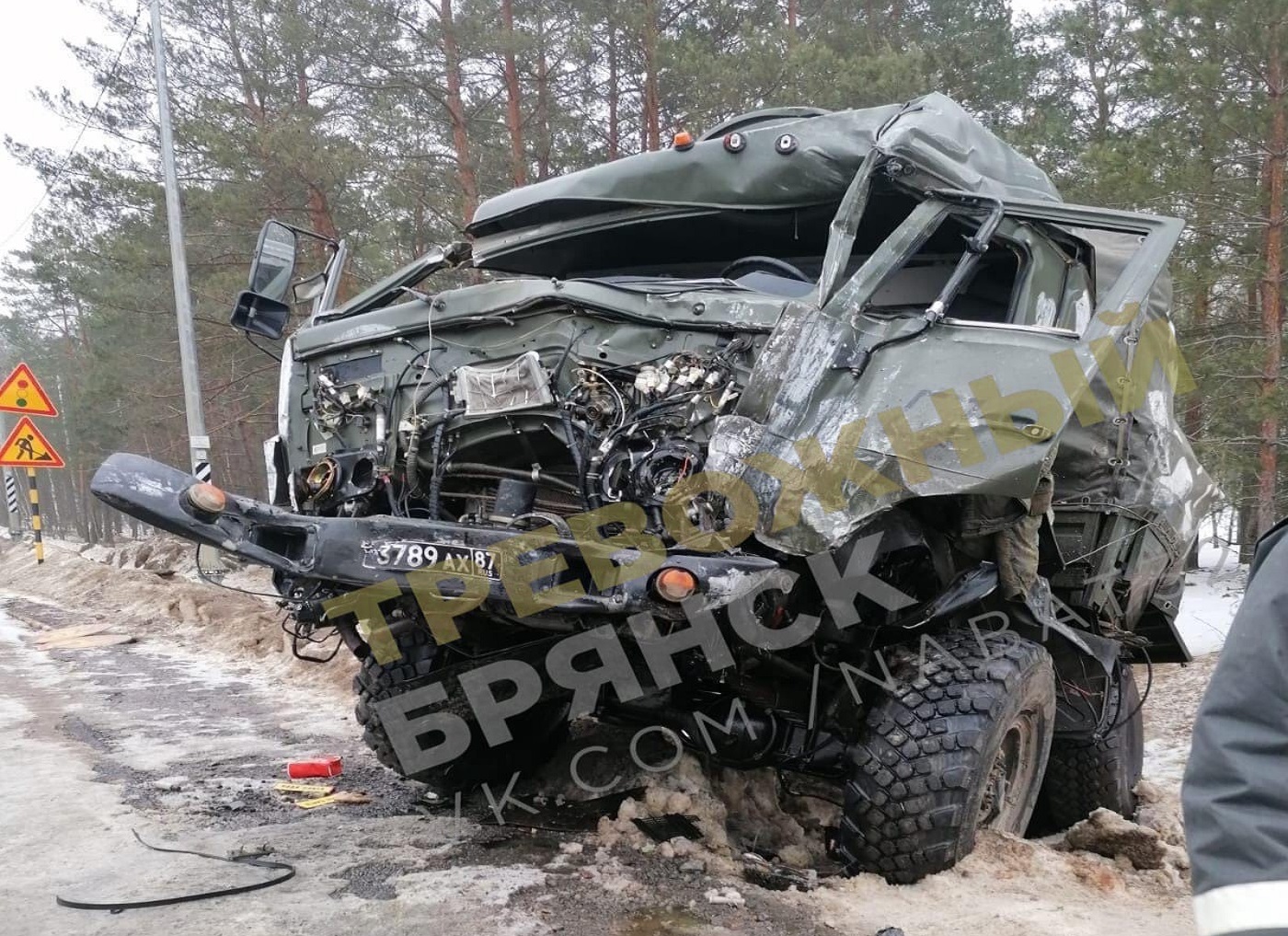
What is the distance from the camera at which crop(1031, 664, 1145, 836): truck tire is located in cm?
443

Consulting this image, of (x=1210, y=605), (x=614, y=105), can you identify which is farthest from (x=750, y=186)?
(x=614, y=105)

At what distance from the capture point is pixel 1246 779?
1204 mm

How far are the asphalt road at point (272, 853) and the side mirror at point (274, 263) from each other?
2142 millimetres

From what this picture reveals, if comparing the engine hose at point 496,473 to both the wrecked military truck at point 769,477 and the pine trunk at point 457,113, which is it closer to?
the wrecked military truck at point 769,477

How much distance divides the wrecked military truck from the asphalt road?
497 mm

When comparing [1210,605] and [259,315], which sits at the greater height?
[259,315]

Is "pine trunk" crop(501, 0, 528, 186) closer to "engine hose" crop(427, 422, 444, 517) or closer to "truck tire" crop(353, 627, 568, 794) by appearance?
"truck tire" crop(353, 627, 568, 794)

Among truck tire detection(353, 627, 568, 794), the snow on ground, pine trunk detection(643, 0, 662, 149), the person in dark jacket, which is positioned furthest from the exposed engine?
pine trunk detection(643, 0, 662, 149)

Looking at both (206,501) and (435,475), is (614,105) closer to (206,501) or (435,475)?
(435,475)

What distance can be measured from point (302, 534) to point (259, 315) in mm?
1685

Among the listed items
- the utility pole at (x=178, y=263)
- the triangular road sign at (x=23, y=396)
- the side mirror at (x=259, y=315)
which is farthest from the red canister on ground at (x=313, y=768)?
the triangular road sign at (x=23, y=396)

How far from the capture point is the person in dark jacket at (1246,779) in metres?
1.15

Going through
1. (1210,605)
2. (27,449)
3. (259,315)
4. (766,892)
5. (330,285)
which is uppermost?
(330,285)

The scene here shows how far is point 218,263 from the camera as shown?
1481 cm
